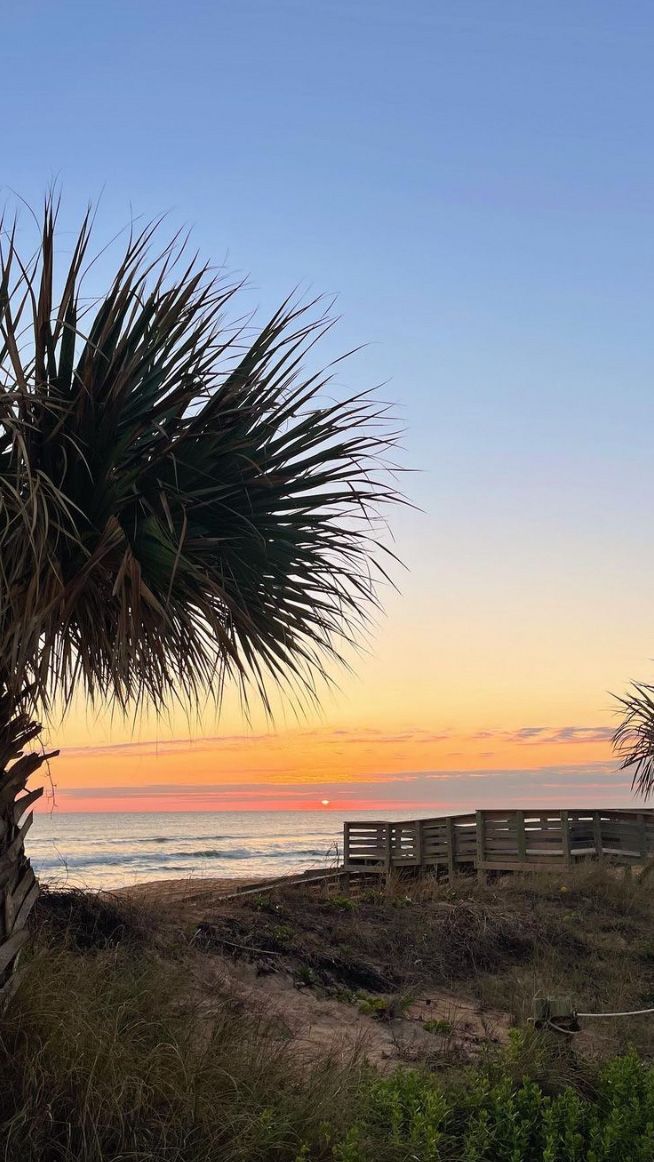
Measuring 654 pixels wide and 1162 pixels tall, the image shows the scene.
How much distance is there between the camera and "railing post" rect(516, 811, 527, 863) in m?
21.7

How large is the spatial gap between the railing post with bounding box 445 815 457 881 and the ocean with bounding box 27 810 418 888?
533 centimetres

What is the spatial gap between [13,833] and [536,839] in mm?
17674

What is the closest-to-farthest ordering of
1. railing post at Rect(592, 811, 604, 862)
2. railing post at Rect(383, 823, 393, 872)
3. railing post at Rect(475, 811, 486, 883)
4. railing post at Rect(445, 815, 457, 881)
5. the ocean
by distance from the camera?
railing post at Rect(592, 811, 604, 862), railing post at Rect(475, 811, 486, 883), railing post at Rect(445, 815, 457, 881), railing post at Rect(383, 823, 393, 872), the ocean

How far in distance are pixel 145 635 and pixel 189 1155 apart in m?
2.89

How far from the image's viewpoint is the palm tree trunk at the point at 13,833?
18.3ft

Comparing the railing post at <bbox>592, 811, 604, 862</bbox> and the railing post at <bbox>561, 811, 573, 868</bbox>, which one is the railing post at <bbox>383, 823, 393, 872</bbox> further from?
the railing post at <bbox>592, 811, 604, 862</bbox>

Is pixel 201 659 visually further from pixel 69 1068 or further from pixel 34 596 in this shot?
pixel 69 1068

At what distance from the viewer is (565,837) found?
21.4 metres

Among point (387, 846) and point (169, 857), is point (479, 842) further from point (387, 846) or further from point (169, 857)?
point (169, 857)

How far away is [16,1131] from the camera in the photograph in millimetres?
4773

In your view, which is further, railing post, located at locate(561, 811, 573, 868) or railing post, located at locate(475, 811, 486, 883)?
railing post, located at locate(475, 811, 486, 883)

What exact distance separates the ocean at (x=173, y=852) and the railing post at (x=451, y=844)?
17.5 ft

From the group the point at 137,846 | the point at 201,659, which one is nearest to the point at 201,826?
the point at 137,846

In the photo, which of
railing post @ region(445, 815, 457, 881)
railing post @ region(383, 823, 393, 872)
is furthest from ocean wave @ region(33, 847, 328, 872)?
railing post @ region(445, 815, 457, 881)
